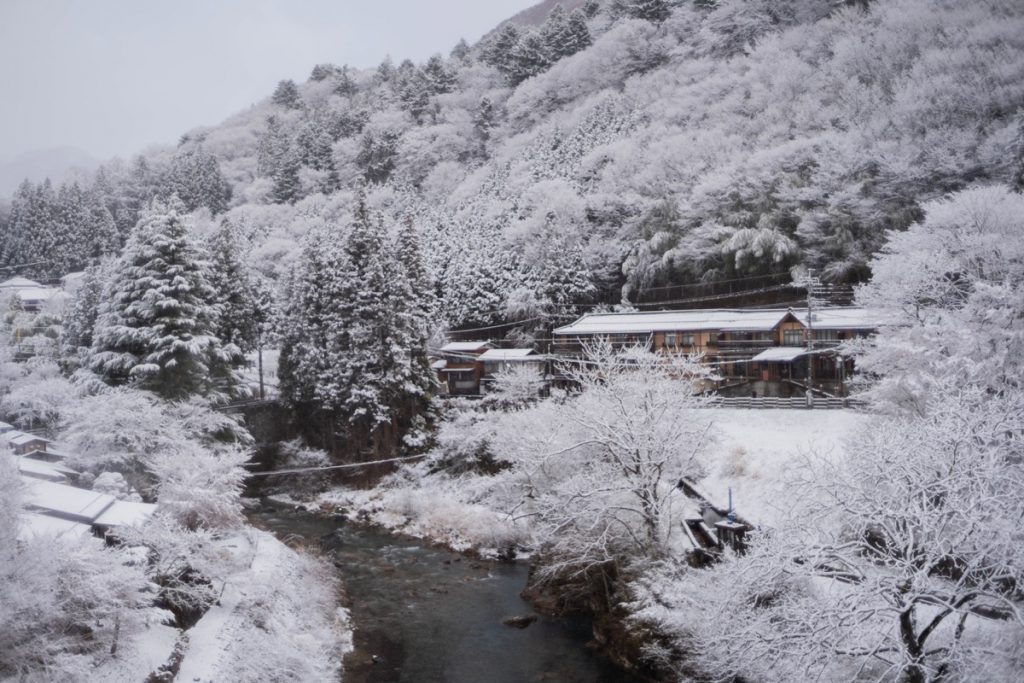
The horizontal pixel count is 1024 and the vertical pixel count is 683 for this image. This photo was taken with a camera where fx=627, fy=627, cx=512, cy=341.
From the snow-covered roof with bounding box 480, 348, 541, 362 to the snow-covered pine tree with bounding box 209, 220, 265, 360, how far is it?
53.7ft

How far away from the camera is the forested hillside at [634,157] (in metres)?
39.8

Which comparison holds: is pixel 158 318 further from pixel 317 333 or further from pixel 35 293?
pixel 35 293

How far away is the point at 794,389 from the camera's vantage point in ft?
118

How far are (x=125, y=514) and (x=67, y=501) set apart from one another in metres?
1.49

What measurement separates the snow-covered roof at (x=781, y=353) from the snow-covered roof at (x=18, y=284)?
64.0 metres

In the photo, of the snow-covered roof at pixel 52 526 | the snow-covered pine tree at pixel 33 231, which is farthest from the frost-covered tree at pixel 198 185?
A: the snow-covered roof at pixel 52 526

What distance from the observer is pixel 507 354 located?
44781mm

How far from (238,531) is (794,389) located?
1165 inches

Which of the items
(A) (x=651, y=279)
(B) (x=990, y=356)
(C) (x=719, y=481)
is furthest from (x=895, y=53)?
(C) (x=719, y=481)

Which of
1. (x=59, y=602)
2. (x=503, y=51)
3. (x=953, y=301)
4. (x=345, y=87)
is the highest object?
(x=345, y=87)

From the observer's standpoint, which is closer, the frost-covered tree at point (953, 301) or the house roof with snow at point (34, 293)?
the frost-covered tree at point (953, 301)

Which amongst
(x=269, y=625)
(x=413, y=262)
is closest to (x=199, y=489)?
(x=269, y=625)

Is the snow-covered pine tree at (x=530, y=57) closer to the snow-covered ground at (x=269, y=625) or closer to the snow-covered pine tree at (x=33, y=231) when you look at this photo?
the snow-covered pine tree at (x=33, y=231)

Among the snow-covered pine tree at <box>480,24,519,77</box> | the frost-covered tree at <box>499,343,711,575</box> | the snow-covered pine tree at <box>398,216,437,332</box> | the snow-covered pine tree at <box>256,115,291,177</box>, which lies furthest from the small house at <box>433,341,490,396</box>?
the snow-covered pine tree at <box>480,24,519,77</box>
